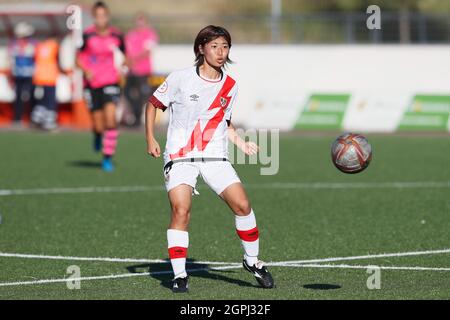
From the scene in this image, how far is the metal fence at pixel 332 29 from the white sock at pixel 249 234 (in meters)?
20.5

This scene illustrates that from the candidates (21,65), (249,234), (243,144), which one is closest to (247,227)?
(249,234)

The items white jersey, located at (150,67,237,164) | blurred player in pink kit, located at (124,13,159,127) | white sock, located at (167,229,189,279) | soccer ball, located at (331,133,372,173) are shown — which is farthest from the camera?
blurred player in pink kit, located at (124,13,159,127)

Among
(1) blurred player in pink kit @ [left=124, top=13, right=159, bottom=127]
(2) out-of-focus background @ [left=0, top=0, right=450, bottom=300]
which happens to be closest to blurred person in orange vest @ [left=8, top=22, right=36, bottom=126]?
(2) out-of-focus background @ [left=0, top=0, right=450, bottom=300]

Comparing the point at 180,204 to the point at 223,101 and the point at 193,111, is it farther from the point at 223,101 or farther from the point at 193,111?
the point at 223,101

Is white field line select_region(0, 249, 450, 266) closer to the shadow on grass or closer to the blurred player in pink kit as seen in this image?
the shadow on grass

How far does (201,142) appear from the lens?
8.58 metres

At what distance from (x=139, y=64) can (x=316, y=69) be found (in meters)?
4.58

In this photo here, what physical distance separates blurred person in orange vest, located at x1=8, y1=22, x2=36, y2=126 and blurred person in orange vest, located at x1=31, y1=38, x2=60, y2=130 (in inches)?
20.2

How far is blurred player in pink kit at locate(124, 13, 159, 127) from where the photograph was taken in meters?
27.4

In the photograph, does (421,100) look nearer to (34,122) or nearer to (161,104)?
(34,122)

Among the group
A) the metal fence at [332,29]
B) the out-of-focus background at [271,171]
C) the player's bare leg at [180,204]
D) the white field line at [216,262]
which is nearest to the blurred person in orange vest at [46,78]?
the out-of-focus background at [271,171]

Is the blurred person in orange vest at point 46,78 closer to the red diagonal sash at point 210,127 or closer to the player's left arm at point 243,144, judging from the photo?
the player's left arm at point 243,144

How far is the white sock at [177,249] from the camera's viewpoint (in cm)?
833

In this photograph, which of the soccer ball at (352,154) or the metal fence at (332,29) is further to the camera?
the metal fence at (332,29)
